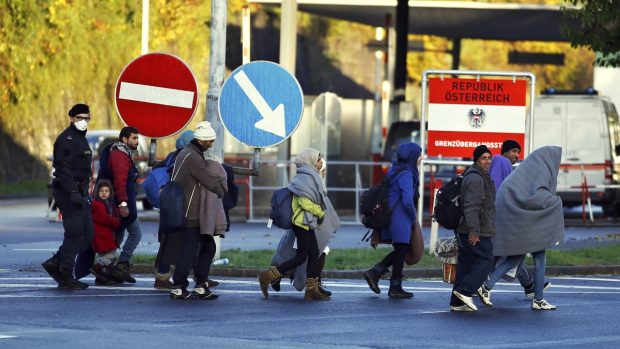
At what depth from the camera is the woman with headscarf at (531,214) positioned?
1594 centimetres

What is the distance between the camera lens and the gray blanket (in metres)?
15.9

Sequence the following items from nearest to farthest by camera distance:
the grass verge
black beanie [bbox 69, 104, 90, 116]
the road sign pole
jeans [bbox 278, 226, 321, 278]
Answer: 1. jeans [bbox 278, 226, 321, 278]
2. black beanie [bbox 69, 104, 90, 116]
3. the road sign pole
4. the grass verge

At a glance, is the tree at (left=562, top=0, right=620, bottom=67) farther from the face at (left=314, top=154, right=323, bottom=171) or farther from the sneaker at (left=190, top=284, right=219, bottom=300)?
the sneaker at (left=190, top=284, right=219, bottom=300)

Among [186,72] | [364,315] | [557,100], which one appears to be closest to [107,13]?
[557,100]

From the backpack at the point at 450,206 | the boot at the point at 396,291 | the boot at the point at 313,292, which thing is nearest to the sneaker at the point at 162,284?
the boot at the point at 313,292

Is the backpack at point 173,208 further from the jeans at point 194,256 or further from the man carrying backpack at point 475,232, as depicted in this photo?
the man carrying backpack at point 475,232

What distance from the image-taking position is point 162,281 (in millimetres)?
16812

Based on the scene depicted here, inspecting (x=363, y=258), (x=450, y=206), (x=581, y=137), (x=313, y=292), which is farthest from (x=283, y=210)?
(x=581, y=137)

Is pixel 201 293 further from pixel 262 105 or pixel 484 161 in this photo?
pixel 484 161

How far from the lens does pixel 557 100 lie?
110 feet

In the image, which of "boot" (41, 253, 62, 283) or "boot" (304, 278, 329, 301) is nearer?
"boot" (304, 278, 329, 301)

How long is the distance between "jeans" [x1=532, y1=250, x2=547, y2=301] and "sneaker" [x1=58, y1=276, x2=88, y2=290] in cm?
432

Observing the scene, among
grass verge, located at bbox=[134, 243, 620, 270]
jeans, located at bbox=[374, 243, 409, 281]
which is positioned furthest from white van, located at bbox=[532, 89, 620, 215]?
jeans, located at bbox=[374, 243, 409, 281]

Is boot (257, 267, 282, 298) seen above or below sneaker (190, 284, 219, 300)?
above
